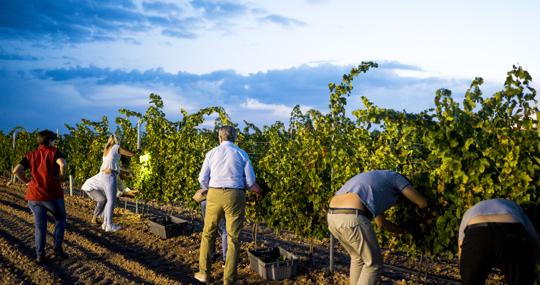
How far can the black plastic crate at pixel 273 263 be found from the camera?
5922mm

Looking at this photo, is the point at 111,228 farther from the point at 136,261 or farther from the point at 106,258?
the point at 136,261

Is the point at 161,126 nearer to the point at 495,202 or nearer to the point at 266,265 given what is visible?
the point at 266,265

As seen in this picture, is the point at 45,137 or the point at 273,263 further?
the point at 45,137

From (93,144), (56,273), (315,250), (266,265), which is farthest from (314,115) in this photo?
(93,144)

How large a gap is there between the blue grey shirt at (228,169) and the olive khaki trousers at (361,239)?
4.88 ft

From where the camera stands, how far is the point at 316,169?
6.39m

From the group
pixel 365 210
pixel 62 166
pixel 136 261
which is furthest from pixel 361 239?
pixel 62 166

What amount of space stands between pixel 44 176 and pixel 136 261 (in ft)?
5.71

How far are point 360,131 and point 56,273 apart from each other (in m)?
4.28

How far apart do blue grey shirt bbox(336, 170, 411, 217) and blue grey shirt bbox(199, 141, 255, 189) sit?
1516mm

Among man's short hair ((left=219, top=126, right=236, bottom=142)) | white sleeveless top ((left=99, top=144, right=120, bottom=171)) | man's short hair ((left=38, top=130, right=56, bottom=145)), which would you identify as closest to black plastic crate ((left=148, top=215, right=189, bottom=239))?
white sleeveless top ((left=99, top=144, right=120, bottom=171))

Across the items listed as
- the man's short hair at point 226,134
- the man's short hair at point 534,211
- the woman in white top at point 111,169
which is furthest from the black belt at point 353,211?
the woman in white top at point 111,169

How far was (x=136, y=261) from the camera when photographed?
713cm

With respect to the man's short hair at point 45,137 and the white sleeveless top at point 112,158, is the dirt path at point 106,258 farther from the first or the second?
the man's short hair at point 45,137
